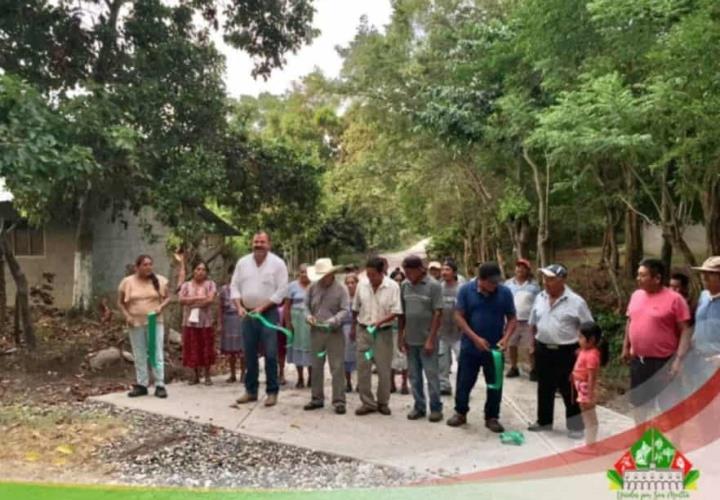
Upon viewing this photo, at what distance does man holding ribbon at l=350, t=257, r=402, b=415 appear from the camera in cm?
669

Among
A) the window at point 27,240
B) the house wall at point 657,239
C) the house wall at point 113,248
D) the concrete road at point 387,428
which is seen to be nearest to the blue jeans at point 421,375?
the concrete road at point 387,428

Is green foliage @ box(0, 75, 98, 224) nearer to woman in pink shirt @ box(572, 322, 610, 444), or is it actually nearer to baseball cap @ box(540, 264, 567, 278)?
baseball cap @ box(540, 264, 567, 278)

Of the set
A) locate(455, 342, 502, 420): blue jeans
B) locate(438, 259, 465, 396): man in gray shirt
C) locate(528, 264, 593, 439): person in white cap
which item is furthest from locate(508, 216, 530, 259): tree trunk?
locate(528, 264, 593, 439): person in white cap

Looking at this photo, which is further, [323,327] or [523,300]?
[523,300]

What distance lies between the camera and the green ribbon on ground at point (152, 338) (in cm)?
742

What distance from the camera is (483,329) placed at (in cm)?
621

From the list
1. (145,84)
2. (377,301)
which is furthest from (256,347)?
(145,84)

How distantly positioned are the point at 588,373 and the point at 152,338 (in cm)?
457

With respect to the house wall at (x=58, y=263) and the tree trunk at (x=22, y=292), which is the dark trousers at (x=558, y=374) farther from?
the house wall at (x=58, y=263)

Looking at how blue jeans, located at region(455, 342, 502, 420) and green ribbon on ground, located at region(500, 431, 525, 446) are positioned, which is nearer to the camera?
green ribbon on ground, located at region(500, 431, 525, 446)

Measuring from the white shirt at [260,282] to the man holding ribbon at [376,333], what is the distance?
0.86 meters

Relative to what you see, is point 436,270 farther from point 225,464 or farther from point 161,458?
point 161,458

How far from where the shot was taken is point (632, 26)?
805 centimetres

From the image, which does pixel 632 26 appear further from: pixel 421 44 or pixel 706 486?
pixel 421 44
